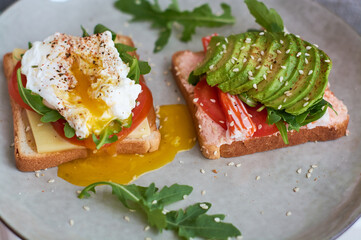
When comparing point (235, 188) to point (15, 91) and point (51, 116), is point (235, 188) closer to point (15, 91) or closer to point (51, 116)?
point (51, 116)

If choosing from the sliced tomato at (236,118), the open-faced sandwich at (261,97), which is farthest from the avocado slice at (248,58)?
the sliced tomato at (236,118)

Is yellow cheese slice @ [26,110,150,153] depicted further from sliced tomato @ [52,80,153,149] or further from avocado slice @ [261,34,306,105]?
avocado slice @ [261,34,306,105]

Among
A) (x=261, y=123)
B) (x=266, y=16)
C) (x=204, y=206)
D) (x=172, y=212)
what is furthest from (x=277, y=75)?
(x=172, y=212)

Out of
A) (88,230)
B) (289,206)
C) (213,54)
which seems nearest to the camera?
(88,230)

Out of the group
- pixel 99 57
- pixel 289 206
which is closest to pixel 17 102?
pixel 99 57

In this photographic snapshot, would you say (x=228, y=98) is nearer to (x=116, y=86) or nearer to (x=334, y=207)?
(x=116, y=86)

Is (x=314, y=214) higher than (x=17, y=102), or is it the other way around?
(x=314, y=214)

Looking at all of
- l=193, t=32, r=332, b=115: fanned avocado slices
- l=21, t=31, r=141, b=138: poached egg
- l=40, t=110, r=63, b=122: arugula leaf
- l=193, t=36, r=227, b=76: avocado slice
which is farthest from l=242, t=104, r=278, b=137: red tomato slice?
l=40, t=110, r=63, b=122: arugula leaf

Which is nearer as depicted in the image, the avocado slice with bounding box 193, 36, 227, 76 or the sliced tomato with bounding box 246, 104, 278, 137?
the sliced tomato with bounding box 246, 104, 278, 137
